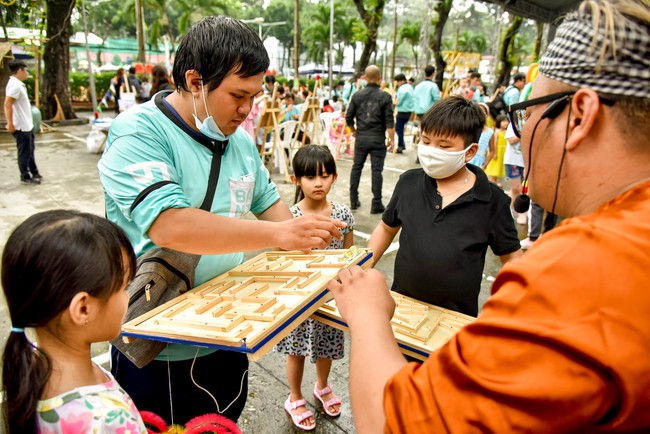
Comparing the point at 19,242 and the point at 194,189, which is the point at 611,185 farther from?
the point at 19,242

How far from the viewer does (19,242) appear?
46.1 inches

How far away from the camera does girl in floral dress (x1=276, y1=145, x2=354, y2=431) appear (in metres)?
2.64

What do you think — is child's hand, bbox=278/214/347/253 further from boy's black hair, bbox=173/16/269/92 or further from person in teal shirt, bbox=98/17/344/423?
boy's black hair, bbox=173/16/269/92

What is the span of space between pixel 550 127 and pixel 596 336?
0.54 m

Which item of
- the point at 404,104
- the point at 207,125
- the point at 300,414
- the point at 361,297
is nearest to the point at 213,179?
the point at 207,125

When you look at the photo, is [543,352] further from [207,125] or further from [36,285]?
[207,125]

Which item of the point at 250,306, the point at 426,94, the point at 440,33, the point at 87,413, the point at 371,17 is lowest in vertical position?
the point at 87,413

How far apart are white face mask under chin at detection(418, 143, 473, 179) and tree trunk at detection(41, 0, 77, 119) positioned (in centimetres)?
1468

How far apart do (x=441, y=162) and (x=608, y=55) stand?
1.54 meters

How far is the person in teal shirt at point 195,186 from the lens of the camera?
Result: 1506 mm

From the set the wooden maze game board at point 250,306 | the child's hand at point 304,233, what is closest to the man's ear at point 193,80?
the child's hand at point 304,233

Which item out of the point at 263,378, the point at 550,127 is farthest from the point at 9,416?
the point at 263,378

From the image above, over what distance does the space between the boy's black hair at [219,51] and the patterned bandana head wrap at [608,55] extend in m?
1.08

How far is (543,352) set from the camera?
73cm
